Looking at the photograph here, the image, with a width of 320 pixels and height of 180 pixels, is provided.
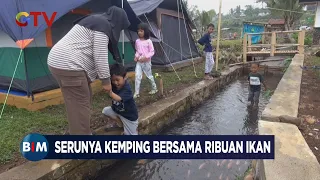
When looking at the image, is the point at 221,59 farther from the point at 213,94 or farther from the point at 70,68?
the point at 70,68

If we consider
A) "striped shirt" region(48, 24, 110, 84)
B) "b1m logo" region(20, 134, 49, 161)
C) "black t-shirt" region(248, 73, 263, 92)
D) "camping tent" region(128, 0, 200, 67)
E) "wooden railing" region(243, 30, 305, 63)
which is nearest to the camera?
"striped shirt" region(48, 24, 110, 84)

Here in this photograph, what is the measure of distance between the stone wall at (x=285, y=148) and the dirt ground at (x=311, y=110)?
21 cm

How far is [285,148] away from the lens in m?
2.49

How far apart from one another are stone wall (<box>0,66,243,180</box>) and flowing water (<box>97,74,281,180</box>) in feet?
0.54

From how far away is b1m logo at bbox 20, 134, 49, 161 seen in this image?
9.52 feet

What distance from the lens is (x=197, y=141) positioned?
10.1 feet

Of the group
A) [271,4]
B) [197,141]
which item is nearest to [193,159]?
[197,141]

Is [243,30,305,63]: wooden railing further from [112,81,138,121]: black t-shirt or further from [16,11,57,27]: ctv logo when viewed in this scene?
[16,11,57,27]: ctv logo

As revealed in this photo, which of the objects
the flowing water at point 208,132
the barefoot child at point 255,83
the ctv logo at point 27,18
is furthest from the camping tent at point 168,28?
the ctv logo at point 27,18

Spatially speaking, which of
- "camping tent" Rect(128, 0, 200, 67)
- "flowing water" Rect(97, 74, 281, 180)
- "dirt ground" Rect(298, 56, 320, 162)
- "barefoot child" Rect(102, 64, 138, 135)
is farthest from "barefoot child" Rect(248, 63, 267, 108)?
"barefoot child" Rect(102, 64, 138, 135)

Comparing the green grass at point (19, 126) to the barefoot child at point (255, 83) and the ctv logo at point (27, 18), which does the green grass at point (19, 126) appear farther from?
the barefoot child at point (255, 83)

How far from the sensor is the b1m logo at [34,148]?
2900 millimetres

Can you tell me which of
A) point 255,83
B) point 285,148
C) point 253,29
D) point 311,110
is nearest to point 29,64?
point 285,148

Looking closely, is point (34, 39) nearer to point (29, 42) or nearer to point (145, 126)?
point (29, 42)
